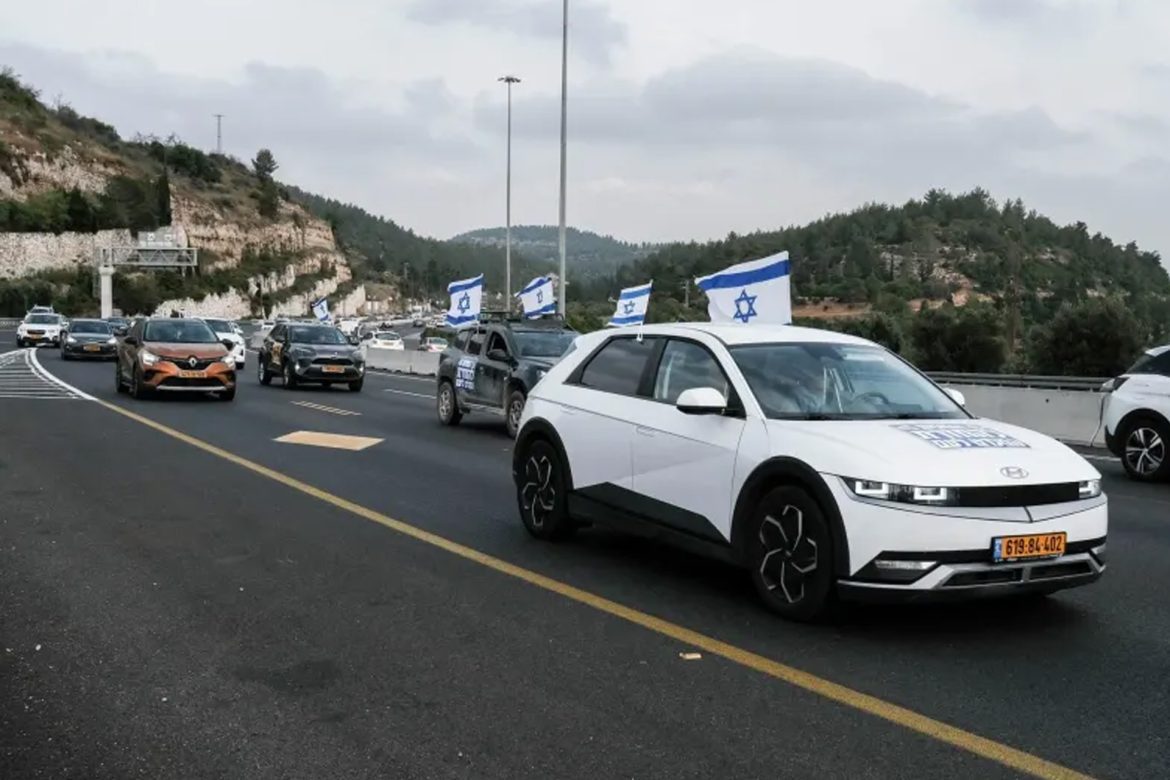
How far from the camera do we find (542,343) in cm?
1695

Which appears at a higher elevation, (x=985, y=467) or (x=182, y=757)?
(x=985, y=467)

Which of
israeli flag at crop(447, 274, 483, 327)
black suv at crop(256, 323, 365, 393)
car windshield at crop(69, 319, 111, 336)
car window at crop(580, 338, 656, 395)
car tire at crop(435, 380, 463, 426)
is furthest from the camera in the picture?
car windshield at crop(69, 319, 111, 336)

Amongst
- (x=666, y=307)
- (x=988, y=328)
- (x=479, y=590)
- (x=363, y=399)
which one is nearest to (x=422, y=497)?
(x=479, y=590)

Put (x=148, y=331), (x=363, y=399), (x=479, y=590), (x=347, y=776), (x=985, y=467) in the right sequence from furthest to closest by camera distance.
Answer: (x=363, y=399) < (x=148, y=331) < (x=479, y=590) < (x=985, y=467) < (x=347, y=776)

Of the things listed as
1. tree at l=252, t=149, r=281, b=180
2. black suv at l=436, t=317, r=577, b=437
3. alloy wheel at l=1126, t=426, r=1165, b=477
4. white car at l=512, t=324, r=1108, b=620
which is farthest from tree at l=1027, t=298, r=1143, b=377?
tree at l=252, t=149, r=281, b=180

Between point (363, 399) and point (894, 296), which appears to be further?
point (894, 296)

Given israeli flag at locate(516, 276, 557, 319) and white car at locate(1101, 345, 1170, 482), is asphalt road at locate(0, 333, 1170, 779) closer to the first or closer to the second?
white car at locate(1101, 345, 1170, 482)

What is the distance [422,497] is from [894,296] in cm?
10986

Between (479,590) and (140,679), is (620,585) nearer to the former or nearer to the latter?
(479,590)

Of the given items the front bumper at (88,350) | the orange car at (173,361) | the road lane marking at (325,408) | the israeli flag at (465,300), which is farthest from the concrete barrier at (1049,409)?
the front bumper at (88,350)

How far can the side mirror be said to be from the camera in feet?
21.0

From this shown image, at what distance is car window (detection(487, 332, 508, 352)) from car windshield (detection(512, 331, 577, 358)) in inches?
9.3

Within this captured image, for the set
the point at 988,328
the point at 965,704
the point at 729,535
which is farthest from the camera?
the point at 988,328

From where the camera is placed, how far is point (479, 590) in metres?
6.87
